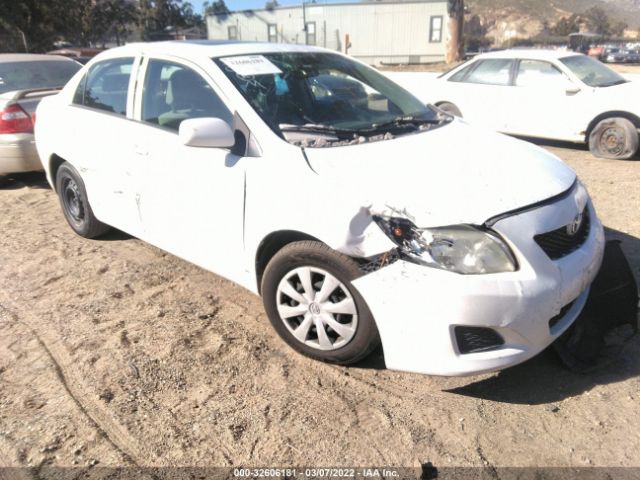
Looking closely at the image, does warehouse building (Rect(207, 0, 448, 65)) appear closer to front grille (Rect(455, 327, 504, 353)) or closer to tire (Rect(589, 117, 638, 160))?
tire (Rect(589, 117, 638, 160))

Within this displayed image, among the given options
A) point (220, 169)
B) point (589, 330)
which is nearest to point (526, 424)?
point (589, 330)

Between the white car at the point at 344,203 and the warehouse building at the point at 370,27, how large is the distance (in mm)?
30623

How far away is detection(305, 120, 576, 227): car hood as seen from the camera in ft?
8.18

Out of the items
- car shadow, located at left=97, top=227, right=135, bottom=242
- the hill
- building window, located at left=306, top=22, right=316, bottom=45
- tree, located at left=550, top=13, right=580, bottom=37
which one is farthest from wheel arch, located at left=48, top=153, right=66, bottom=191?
the hill

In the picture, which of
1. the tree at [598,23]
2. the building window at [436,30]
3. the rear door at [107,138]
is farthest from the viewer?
the tree at [598,23]

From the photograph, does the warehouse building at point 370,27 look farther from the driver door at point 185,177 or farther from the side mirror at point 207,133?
the side mirror at point 207,133

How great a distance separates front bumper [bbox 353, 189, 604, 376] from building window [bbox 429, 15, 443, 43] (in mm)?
33176

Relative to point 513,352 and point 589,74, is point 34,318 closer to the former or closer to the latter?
point 513,352

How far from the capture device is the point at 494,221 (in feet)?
8.01

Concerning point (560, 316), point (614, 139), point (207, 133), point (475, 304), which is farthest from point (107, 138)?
point (614, 139)

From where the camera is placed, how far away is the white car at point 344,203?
2.44m

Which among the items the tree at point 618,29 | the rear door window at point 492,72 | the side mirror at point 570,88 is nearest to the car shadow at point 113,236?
the rear door window at point 492,72

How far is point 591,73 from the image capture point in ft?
26.3

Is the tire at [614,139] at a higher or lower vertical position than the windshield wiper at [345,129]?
lower
